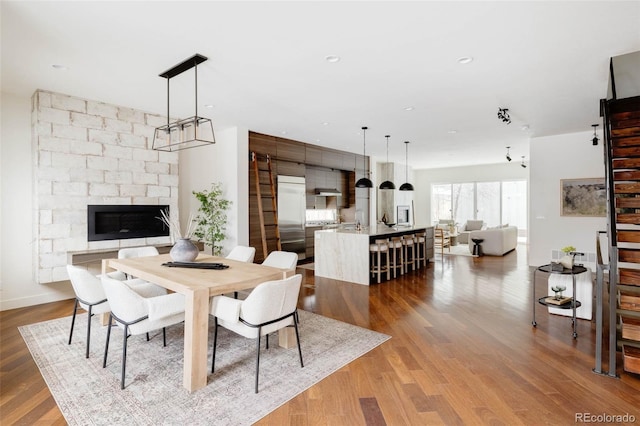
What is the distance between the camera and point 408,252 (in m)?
7.33

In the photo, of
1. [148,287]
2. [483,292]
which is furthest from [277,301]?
[483,292]

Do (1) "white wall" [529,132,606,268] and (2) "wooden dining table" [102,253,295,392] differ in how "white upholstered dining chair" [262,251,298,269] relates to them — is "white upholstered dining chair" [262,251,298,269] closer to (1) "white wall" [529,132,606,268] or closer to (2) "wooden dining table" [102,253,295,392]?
(2) "wooden dining table" [102,253,295,392]

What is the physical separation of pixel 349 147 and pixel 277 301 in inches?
264

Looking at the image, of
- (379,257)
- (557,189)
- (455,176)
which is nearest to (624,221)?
(379,257)

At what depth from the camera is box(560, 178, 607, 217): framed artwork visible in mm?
6828

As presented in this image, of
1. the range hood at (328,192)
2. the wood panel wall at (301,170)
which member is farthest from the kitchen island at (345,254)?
the range hood at (328,192)

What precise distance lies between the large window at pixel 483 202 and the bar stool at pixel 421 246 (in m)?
5.60

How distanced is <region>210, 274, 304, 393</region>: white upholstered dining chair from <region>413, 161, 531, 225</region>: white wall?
11325 millimetres

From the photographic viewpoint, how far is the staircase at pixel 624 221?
2.79 meters

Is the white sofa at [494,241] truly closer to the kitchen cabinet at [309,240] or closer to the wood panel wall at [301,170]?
the wood panel wall at [301,170]

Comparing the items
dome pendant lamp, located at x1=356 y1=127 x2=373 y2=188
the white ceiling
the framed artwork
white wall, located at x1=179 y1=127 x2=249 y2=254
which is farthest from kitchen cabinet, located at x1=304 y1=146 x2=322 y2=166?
the framed artwork

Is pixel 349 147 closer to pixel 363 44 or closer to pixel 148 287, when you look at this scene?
pixel 363 44

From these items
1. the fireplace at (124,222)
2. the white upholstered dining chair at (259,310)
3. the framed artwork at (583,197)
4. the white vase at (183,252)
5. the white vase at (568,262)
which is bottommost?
the white upholstered dining chair at (259,310)

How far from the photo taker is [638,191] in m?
3.51
